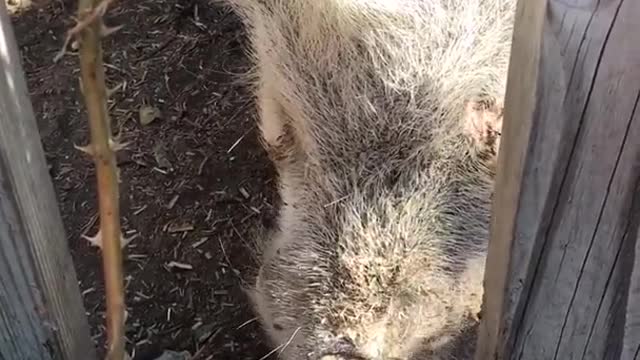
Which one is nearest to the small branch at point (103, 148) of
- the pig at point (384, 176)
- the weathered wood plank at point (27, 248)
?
the weathered wood plank at point (27, 248)

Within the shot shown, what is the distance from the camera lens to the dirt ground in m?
3.32

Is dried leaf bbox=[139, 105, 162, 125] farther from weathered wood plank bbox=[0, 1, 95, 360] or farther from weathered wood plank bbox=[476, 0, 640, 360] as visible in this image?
weathered wood plank bbox=[476, 0, 640, 360]

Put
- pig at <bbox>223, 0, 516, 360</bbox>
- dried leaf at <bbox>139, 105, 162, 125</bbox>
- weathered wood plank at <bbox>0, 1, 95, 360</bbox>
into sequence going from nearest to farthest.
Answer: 1. weathered wood plank at <bbox>0, 1, 95, 360</bbox>
2. pig at <bbox>223, 0, 516, 360</bbox>
3. dried leaf at <bbox>139, 105, 162, 125</bbox>

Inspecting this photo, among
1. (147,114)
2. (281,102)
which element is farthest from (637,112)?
(147,114)

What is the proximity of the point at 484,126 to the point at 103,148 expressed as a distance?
1.35m

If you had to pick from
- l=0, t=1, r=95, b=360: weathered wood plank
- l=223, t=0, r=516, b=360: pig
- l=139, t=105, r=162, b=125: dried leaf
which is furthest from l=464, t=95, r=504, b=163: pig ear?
l=139, t=105, r=162, b=125: dried leaf

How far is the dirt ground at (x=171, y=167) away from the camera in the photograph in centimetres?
332

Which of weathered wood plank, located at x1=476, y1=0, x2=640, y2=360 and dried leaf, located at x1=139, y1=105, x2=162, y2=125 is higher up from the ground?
weathered wood plank, located at x1=476, y1=0, x2=640, y2=360

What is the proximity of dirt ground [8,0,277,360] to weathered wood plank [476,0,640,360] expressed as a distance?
151cm

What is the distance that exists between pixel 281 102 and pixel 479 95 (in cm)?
48

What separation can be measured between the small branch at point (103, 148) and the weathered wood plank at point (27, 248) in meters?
0.09

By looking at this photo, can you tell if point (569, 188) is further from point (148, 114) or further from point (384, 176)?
point (148, 114)

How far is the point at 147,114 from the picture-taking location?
12.6ft

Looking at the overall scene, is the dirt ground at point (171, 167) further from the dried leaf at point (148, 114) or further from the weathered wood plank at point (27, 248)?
the weathered wood plank at point (27, 248)
